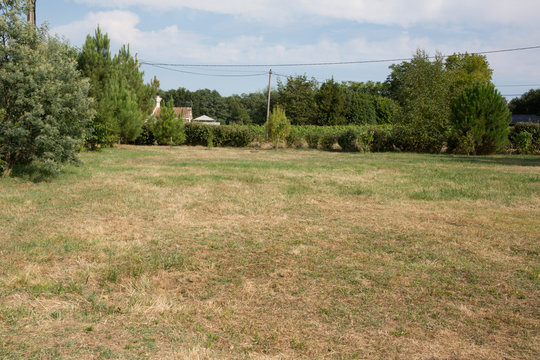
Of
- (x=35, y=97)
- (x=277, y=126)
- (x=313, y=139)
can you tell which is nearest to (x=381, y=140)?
(x=313, y=139)

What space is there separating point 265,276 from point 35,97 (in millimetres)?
7310

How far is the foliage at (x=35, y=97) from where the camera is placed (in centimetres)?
864

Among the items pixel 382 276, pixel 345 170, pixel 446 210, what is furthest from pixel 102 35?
pixel 382 276

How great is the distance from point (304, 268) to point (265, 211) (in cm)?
276

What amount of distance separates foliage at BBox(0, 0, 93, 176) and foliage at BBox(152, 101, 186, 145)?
14880mm

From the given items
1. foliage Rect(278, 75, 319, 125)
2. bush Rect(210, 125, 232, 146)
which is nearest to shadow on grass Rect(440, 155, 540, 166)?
bush Rect(210, 125, 232, 146)

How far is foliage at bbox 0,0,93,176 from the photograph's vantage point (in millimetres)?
8641

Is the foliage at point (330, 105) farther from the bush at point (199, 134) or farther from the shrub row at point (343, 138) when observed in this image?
the bush at point (199, 134)

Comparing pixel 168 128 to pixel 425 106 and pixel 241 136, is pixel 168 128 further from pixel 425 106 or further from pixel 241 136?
pixel 425 106

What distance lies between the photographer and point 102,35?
20.3 m

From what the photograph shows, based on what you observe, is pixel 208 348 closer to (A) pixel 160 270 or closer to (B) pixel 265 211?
(A) pixel 160 270

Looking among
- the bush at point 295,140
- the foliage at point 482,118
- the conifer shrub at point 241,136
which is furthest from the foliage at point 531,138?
Result: the conifer shrub at point 241,136

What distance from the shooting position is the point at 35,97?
8688 millimetres

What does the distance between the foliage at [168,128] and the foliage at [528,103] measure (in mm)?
49325
